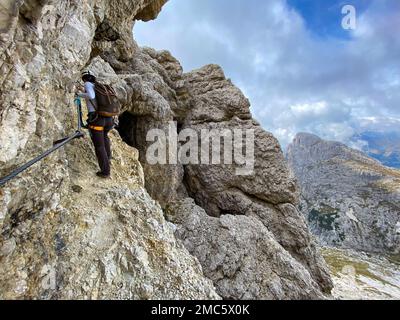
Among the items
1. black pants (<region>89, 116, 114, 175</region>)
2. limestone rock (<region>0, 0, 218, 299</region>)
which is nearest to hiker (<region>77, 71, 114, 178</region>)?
black pants (<region>89, 116, 114, 175</region>)

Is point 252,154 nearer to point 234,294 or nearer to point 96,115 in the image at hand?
point 234,294

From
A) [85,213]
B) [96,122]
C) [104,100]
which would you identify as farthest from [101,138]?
[85,213]

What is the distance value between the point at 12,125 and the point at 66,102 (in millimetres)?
3900

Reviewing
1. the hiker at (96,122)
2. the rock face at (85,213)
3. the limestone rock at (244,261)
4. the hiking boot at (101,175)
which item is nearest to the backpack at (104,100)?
the hiker at (96,122)

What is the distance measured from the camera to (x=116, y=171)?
44.1 ft

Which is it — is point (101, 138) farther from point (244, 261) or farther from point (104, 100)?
point (244, 261)

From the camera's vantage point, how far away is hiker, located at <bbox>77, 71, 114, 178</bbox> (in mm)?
10922

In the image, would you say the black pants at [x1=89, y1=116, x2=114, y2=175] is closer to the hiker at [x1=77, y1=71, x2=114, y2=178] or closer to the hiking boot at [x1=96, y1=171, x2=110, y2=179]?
the hiker at [x1=77, y1=71, x2=114, y2=178]

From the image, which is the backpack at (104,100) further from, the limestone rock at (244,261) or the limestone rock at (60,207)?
the limestone rock at (244,261)

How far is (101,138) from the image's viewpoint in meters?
11.4

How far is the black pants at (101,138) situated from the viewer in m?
11.3

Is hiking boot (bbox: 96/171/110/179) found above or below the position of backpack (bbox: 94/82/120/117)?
below

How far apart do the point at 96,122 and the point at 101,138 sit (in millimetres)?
762

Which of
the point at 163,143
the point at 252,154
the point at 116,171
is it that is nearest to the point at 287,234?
the point at 252,154
